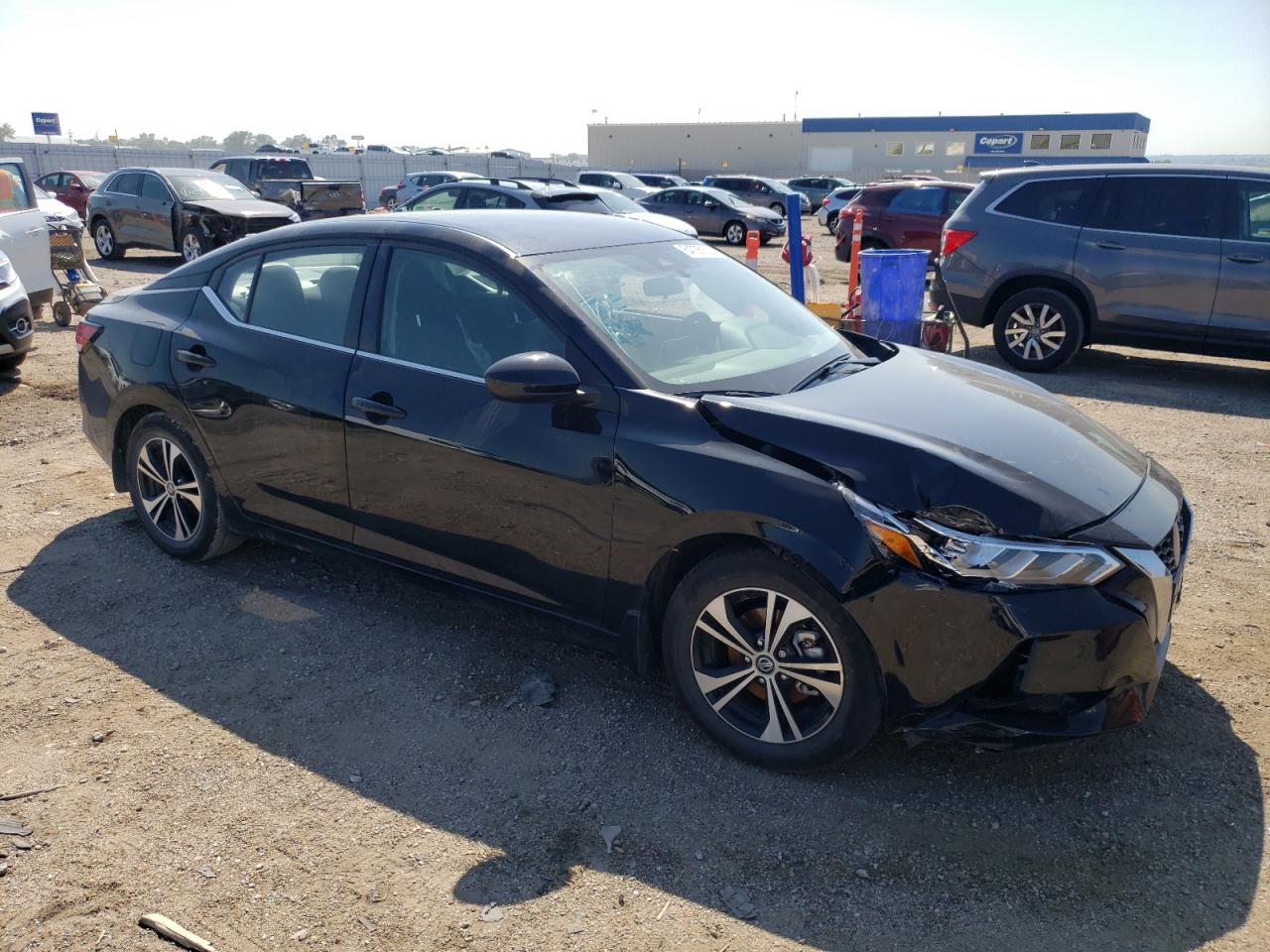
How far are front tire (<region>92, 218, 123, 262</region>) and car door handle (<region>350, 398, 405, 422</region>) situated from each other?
16.1 meters

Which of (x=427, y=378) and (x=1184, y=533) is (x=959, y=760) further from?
(x=427, y=378)

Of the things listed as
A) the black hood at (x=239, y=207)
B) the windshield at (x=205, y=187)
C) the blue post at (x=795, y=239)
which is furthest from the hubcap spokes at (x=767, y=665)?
the windshield at (x=205, y=187)

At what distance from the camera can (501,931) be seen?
2582 mm

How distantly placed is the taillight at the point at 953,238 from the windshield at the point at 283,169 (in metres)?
15.9

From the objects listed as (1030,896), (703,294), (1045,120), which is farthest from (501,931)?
(1045,120)

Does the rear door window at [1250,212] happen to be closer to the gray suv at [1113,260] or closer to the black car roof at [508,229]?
the gray suv at [1113,260]

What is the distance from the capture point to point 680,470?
3.13 m

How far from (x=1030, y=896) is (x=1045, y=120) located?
225 ft

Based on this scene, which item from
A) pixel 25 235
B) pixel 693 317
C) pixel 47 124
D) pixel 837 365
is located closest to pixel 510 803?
pixel 693 317

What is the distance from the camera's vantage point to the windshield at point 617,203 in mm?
14805

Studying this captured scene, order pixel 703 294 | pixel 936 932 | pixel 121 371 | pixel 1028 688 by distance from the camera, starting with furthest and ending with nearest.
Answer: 1. pixel 121 371
2. pixel 703 294
3. pixel 1028 688
4. pixel 936 932

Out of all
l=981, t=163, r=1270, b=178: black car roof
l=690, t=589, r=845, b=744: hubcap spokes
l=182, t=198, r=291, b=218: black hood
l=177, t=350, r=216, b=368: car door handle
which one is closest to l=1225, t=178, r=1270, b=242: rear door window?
l=981, t=163, r=1270, b=178: black car roof

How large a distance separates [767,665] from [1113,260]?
722 cm

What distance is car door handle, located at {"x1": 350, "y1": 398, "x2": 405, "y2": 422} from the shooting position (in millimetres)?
3750
